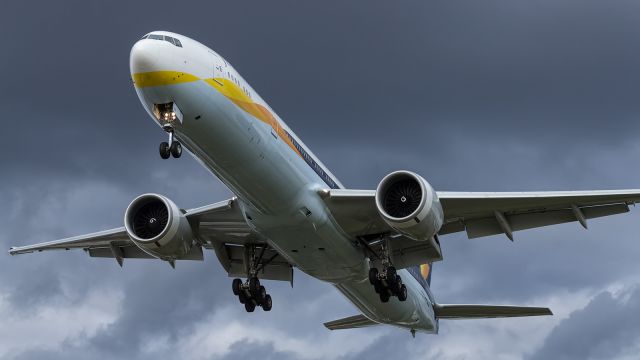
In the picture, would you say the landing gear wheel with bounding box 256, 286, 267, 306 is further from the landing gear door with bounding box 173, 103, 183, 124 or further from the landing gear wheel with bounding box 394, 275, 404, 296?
the landing gear door with bounding box 173, 103, 183, 124

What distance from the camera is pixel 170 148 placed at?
25.8m

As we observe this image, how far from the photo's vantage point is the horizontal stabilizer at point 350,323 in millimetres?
40812

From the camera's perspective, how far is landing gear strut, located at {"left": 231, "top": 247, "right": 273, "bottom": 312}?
111 feet

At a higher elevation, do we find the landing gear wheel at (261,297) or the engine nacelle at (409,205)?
the engine nacelle at (409,205)

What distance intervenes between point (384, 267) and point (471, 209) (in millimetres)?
3429

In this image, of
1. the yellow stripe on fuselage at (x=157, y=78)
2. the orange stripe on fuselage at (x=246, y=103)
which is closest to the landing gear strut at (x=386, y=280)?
the orange stripe on fuselage at (x=246, y=103)

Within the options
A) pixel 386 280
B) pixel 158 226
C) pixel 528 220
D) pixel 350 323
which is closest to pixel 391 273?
pixel 386 280

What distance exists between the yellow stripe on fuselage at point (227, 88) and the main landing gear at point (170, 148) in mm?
1210

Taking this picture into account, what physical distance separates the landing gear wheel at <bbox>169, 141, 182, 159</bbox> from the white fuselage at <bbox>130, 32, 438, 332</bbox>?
0.39 m

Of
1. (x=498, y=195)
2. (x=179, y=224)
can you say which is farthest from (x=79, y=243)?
(x=498, y=195)

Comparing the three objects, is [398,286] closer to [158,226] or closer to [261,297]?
[261,297]

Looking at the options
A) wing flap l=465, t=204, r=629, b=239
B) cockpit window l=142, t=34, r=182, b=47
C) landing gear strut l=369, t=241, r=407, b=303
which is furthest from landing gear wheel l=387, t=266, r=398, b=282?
cockpit window l=142, t=34, r=182, b=47

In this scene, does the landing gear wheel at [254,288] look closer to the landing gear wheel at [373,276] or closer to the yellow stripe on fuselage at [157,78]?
the landing gear wheel at [373,276]

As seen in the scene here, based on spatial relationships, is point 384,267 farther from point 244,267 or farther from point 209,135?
point 209,135
